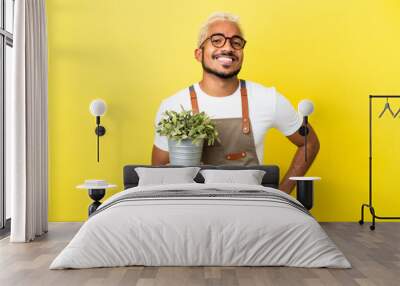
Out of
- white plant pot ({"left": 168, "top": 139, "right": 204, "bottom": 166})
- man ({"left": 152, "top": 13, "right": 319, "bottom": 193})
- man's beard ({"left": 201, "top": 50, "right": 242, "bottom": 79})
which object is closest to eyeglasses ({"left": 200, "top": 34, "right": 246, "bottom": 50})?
man ({"left": 152, "top": 13, "right": 319, "bottom": 193})

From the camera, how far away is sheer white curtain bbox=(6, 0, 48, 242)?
5.74 meters

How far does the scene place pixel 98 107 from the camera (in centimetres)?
681

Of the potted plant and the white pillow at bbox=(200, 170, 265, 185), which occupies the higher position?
the potted plant

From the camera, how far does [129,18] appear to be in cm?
713

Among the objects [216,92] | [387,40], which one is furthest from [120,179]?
[387,40]

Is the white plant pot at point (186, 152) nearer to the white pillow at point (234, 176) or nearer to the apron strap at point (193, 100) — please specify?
the white pillow at point (234, 176)

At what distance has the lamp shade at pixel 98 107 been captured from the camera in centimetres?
681

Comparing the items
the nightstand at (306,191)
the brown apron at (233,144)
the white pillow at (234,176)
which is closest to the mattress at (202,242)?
the white pillow at (234,176)

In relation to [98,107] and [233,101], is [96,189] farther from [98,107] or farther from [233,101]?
[233,101]

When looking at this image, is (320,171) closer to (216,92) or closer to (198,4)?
(216,92)

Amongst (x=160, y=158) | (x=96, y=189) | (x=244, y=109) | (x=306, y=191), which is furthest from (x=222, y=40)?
(x=96, y=189)

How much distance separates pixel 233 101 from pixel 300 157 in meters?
1.07

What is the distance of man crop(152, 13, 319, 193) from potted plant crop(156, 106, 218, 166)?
33 centimetres

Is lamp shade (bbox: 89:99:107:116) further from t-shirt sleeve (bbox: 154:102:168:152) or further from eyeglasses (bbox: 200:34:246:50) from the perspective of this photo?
eyeglasses (bbox: 200:34:246:50)
